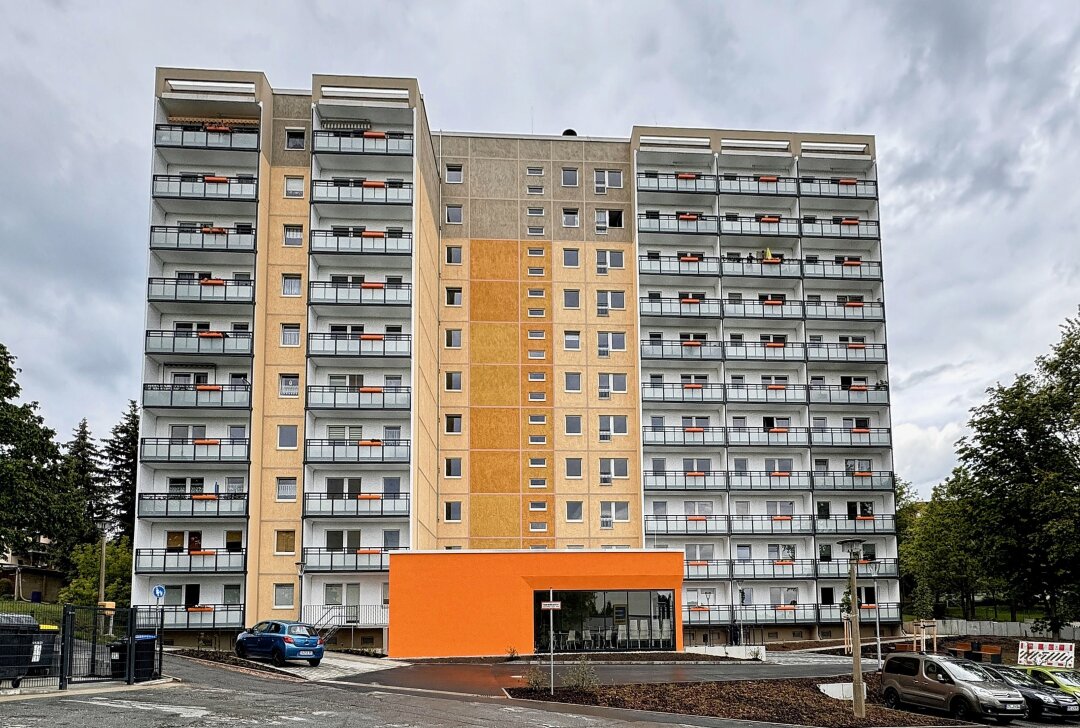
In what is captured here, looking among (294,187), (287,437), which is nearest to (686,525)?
(287,437)

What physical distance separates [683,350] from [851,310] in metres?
10.2

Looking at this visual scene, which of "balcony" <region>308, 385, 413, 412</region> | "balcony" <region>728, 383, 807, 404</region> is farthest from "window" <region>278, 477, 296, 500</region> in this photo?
"balcony" <region>728, 383, 807, 404</region>

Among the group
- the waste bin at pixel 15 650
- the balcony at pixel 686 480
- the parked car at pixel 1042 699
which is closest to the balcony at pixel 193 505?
the balcony at pixel 686 480

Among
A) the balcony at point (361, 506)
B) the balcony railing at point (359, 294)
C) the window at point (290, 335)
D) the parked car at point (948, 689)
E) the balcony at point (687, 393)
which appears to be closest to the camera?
the parked car at point (948, 689)

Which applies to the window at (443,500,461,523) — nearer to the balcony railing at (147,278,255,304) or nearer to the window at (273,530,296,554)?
the window at (273,530,296,554)

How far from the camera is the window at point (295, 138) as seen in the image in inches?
2138

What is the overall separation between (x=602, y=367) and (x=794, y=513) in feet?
43.3

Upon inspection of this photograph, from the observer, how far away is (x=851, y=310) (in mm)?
60844

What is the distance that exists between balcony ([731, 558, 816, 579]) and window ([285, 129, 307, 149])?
1220 inches

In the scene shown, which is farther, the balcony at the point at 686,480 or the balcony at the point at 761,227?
the balcony at the point at 761,227

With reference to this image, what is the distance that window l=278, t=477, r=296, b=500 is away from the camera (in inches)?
1967

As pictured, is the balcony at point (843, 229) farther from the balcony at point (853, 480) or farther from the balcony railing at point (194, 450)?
the balcony railing at point (194, 450)

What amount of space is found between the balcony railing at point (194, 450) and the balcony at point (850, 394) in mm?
30663

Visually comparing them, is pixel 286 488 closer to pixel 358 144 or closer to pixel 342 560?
pixel 342 560
